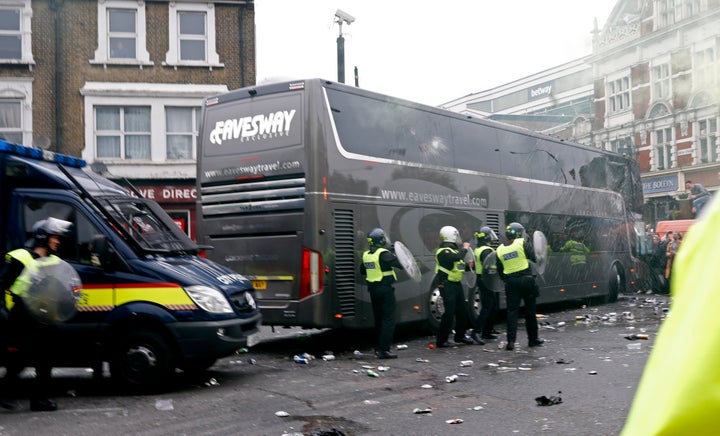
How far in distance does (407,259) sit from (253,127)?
3.04 metres

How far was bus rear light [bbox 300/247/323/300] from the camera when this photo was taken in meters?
10.9

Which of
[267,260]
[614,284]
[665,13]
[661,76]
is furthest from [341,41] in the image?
[665,13]

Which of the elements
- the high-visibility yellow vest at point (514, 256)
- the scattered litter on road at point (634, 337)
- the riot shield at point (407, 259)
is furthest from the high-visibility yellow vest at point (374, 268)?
the scattered litter on road at point (634, 337)

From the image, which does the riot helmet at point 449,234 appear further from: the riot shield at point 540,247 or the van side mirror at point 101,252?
the van side mirror at point 101,252

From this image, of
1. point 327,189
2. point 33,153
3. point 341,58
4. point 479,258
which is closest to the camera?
point 33,153

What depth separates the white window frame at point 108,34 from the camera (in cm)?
2466

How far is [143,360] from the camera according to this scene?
313 inches

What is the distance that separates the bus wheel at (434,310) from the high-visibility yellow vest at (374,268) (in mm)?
2633

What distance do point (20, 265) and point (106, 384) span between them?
2.20m

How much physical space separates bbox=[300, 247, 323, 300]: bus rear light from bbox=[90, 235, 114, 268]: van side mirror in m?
3.38

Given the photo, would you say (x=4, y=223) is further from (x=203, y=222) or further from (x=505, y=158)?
(x=505, y=158)

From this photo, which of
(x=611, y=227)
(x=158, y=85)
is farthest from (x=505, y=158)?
(x=158, y=85)

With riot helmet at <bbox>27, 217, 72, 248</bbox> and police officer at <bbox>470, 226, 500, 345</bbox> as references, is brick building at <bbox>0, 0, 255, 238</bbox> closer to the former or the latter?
police officer at <bbox>470, 226, 500, 345</bbox>

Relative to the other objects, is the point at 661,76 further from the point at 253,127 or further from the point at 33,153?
the point at 33,153
